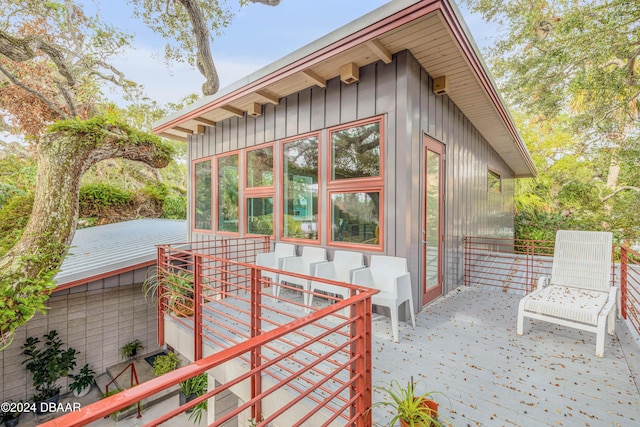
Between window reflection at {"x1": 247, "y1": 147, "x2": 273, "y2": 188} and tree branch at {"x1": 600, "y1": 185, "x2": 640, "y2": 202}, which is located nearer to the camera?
window reflection at {"x1": 247, "y1": 147, "x2": 273, "y2": 188}

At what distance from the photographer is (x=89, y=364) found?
5.62m

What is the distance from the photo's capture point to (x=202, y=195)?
673 cm

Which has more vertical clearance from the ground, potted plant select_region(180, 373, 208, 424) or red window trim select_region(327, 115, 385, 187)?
red window trim select_region(327, 115, 385, 187)

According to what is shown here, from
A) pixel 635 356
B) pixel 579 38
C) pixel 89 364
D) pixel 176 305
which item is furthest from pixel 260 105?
pixel 579 38

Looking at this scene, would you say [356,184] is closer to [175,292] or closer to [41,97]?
[175,292]

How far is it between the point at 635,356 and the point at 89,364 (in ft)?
27.0

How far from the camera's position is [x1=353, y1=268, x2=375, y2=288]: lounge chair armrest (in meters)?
3.21

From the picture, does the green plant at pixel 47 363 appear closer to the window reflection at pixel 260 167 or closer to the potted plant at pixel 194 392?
the potted plant at pixel 194 392

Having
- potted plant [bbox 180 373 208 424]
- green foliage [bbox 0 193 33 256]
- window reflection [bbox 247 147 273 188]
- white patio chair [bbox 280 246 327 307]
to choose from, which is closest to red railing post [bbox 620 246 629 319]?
white patio chair [bbox 280 246 327 307]

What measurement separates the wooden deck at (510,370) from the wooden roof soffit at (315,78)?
3268 millimetres

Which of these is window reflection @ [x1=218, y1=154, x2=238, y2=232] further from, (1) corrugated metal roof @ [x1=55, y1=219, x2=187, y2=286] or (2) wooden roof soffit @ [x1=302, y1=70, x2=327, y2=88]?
(2) wooden roof soffit @ [x1=302, y1=70, x2=327, y2=88]

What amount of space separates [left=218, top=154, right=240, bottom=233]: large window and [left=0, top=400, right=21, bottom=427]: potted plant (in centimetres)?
437

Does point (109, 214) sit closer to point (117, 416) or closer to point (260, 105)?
point (117, 416)

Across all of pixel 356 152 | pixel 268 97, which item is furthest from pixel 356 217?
pixel 268 97
